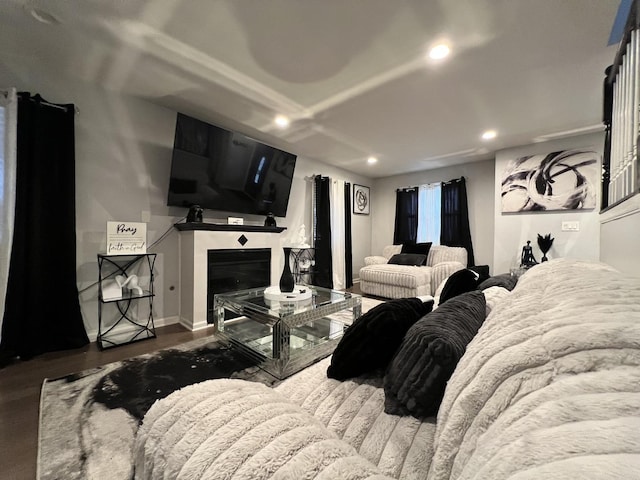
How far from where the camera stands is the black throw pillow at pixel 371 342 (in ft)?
3.06

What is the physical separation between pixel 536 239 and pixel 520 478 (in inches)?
174

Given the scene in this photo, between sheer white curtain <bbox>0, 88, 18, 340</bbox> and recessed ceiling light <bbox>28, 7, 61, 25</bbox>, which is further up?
recessed ceiling light <bbox>28, 7, 61, 25</bbox>

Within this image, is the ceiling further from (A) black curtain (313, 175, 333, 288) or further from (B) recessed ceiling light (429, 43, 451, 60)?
(A) black curtain (313, 175, 333, 288)

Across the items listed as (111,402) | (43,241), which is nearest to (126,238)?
(43,241)

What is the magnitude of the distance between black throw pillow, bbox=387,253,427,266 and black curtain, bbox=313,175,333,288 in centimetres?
114

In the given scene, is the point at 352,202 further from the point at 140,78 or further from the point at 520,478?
the point at 520,478

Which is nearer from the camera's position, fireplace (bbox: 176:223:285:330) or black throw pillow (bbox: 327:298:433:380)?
black throw pillow (bbox: 327:298:433:380)

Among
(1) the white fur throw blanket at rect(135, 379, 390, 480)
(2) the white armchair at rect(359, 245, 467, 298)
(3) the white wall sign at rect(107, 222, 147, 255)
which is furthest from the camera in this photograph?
(2) the white armchair at rect(359, 245, 467, 298)

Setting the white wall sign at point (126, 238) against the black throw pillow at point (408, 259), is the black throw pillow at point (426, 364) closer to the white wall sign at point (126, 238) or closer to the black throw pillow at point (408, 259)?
the white wall sign at point (126, 238)

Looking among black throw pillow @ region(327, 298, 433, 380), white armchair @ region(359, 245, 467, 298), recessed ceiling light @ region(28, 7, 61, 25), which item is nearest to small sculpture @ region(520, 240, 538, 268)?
white armchair @ region(359, 245, 467, 298)

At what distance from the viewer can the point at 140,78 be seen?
7.34 feet

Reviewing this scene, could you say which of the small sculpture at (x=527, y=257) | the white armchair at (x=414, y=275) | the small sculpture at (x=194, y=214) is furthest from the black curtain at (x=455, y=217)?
the small sculpture at (x=194, y=214)

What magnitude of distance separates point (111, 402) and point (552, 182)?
507 cm

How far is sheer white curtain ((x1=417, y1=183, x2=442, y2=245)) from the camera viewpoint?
16.1 ft
